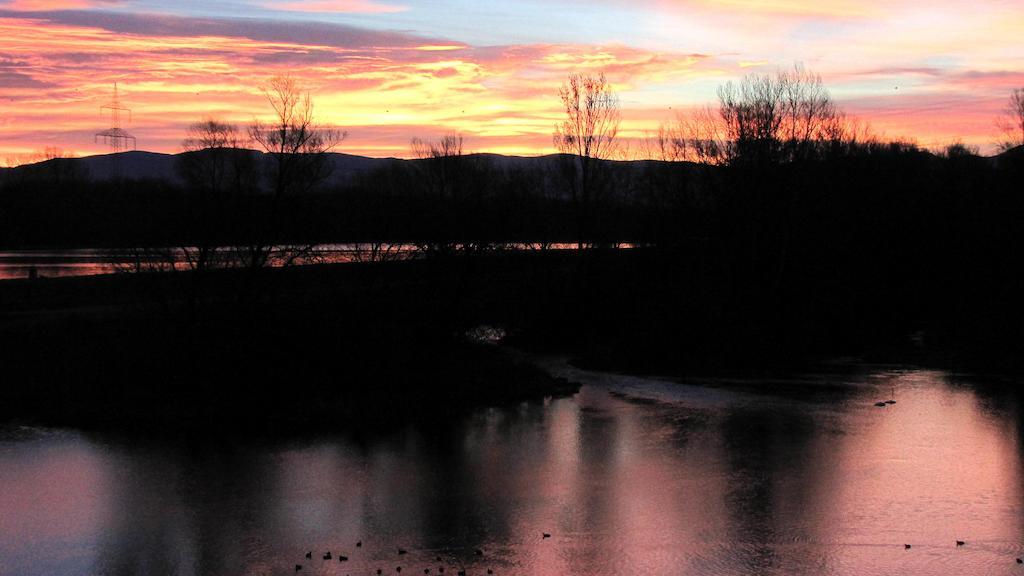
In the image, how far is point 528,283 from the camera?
40.6 meters

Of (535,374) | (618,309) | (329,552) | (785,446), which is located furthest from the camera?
Result: (618,309)

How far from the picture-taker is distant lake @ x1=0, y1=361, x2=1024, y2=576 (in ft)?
41.3

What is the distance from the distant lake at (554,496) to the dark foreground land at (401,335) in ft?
6.63

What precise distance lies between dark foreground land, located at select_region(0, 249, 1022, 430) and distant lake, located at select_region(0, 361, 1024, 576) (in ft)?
6.63

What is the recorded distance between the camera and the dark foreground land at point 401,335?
22.6m

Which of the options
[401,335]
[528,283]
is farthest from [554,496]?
[528,283]

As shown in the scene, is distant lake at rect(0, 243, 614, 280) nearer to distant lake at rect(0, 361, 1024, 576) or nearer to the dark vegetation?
the dark vegetation

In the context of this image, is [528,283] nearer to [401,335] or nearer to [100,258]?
[401,335]

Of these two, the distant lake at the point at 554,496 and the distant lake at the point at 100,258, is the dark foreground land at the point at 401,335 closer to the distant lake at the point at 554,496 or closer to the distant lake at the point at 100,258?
the distant lake at the point at 100,258

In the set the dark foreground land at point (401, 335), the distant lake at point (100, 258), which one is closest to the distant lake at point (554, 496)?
the dark foreground land at point (401, 335)

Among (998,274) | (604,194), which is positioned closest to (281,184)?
(604,194)

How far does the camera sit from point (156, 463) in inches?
699

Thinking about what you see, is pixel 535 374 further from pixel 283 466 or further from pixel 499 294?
pixel 499 294

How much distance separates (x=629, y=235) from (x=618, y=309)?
51.4ft
